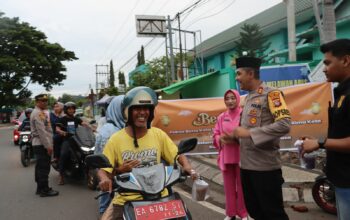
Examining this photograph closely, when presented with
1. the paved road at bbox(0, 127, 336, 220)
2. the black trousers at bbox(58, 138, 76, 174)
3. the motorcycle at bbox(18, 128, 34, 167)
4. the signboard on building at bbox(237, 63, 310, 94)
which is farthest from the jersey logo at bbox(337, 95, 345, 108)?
the motorcycle at bbox(18, 128, 34, 167)

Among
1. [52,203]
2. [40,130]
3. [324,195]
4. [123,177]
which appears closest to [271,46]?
[40,130]

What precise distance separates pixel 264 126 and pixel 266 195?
61cm

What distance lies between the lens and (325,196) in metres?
4.70

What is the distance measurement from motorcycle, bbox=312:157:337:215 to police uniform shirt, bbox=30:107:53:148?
4.33 m

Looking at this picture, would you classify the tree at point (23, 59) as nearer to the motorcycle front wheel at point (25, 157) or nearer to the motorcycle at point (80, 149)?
the motorcycle front wheel at point (25, 157)

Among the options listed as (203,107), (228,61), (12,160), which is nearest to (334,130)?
(203,107)

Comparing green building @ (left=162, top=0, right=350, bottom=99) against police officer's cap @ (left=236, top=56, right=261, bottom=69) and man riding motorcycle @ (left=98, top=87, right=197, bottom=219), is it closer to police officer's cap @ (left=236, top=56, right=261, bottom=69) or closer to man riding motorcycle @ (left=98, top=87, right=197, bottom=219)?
police officer's cap @ (left=236, top=56, right=261, bottom=69)

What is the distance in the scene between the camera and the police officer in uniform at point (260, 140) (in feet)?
10.4

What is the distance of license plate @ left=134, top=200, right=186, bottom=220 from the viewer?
7.42 feet

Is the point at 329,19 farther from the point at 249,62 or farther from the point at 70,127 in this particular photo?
the point at 70,127

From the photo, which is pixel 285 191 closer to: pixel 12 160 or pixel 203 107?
pixel 203 107

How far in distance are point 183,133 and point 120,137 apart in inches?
215

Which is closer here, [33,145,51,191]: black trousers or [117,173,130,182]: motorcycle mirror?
[117,173,130,182]: motorcycle mirror

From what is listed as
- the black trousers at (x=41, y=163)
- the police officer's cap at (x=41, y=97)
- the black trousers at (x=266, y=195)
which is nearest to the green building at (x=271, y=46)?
the police officer's cap at (x=41, y=97)
